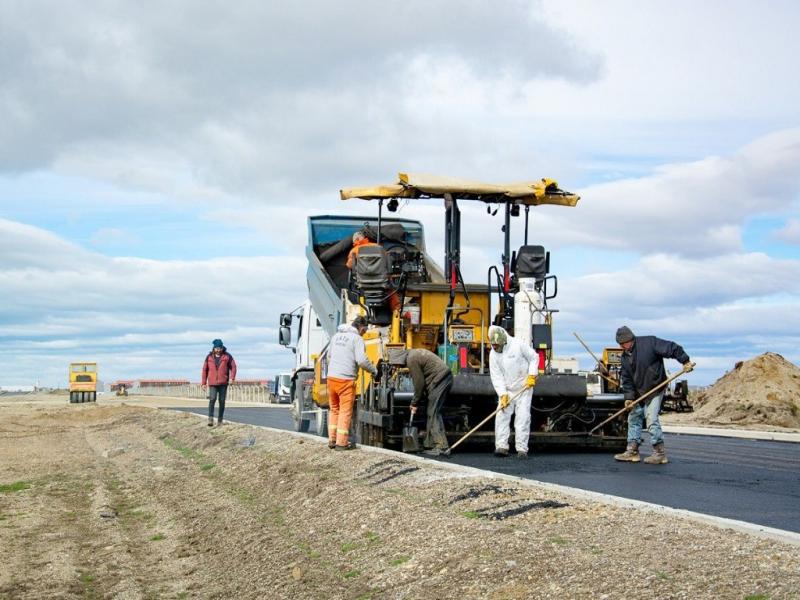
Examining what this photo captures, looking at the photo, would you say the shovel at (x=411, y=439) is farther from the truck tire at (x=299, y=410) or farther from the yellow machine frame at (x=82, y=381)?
the yellow machine frame at (x=82, y=381)

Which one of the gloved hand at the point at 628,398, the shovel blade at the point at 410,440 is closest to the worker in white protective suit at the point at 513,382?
the shovel blade at the point at 410,440

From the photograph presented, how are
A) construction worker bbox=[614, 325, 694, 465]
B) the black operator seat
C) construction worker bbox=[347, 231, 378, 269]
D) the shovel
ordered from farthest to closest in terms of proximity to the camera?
construction worker bbox=[347, 231, 378, 269]
the black operator seat
the shovel
construction worker bbox=[614, 325, 694, 465]

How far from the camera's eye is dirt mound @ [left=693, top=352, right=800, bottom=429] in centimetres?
3136

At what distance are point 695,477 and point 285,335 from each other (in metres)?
12.8

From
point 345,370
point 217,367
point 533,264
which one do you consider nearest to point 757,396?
point 217,367

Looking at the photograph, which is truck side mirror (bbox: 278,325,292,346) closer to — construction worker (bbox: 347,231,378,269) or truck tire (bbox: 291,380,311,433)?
truck tire (bbox: 291,380,311,433)

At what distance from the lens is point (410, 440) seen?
1422cm

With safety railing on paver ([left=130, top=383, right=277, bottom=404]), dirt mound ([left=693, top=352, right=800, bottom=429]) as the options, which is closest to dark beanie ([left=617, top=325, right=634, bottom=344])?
dirt mound ([left=693, top=352, right=800, bottom=429])

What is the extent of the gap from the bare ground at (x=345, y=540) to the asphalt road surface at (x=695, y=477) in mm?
1294

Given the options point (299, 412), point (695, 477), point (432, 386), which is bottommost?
point (695, 477)

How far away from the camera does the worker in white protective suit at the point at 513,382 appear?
45.7ft

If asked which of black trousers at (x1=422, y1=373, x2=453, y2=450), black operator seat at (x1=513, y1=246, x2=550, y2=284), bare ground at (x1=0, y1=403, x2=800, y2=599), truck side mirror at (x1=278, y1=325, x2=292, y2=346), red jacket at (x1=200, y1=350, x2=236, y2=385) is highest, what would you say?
black operator seat at (x1=513, y1=246, x2=550, y2=284)

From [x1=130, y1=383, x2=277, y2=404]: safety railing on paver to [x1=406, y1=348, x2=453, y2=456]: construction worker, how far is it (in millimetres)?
51559

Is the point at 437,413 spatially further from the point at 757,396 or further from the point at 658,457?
the point at 757,396
